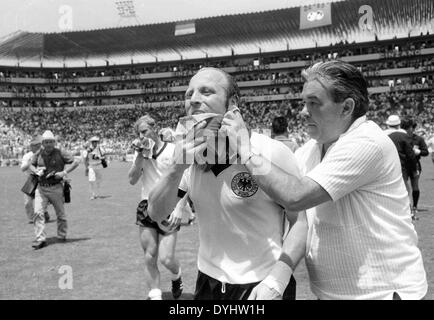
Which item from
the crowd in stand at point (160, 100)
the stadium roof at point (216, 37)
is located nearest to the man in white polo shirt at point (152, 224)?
the crowd in stand at point (160, 100)

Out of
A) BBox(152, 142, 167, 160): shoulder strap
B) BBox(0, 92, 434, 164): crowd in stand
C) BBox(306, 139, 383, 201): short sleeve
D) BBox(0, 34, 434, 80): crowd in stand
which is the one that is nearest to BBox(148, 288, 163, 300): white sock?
BBox(152, 142, 167, 160): shoulder strap

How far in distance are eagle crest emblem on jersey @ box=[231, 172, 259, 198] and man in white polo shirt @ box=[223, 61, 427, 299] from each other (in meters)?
0.31

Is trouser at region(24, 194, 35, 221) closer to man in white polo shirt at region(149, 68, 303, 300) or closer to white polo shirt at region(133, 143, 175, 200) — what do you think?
white polo shirt at region(133, 143, 175, 200)

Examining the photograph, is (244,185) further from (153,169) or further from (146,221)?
(153,169)

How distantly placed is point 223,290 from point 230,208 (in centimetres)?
41

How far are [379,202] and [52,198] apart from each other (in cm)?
810

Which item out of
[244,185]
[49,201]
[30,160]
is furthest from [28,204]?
[244,185]

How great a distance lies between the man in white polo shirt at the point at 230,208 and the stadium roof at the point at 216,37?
53.9 meters

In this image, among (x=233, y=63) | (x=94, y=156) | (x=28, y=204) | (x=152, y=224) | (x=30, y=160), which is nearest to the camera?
(x=152, y=224)

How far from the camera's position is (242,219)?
2.26m

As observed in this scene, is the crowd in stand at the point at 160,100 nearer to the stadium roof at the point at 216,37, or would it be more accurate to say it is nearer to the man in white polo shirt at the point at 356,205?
the stadium roof at the point at 216,37

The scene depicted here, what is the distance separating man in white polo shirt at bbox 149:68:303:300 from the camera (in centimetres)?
218

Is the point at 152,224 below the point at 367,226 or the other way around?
below
